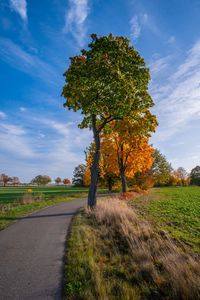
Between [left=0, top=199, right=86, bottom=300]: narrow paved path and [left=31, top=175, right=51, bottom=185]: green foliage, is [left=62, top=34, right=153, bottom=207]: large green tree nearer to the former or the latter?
[left=0, top=199, right=86, bottom=300]: narrow paved path

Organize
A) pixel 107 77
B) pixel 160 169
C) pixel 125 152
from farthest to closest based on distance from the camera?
pixel 160 169 < pixel 125 152 < pixel 107 77

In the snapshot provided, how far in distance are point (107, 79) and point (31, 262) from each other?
13.5 meters

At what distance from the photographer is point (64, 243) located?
868 cm

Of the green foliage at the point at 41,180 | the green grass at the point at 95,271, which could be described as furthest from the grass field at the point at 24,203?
the green foliage at the point at 41,180

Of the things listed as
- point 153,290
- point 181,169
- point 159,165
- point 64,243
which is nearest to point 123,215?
point 64,243

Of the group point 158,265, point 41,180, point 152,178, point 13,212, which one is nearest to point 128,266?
point 158,265

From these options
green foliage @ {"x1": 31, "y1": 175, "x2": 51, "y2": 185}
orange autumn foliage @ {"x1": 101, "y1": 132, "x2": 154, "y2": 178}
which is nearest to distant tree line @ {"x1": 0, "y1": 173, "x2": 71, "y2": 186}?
green foliage @ {"x1": 31, "y1": 175, "x2": 51, "y2": 185}

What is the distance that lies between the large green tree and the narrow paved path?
880 centimetres

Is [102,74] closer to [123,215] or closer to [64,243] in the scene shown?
[123,215]

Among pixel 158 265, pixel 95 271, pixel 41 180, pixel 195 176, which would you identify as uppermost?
pixel 41 180

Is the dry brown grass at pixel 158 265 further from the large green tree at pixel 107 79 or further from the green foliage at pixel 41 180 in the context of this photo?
the green foliage at pixel 41 180

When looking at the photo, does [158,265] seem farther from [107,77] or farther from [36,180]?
[36,180]

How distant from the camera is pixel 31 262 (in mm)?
6637

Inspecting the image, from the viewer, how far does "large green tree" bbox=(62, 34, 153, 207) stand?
16.8 metres
